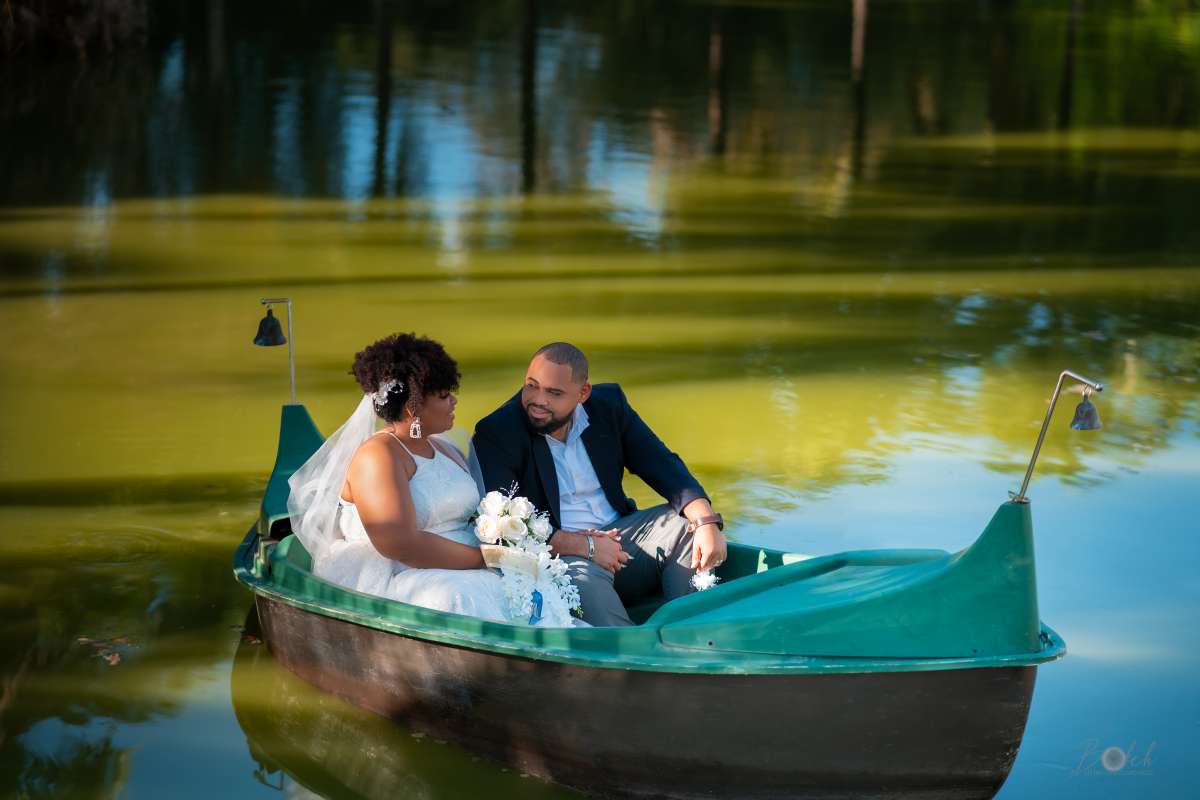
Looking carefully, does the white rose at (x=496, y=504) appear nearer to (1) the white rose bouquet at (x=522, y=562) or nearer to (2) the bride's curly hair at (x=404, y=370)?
(1) the white rose bouquet at (x=522, y=562)

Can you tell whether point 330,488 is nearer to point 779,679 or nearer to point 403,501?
point 403,501

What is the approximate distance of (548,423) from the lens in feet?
19.7

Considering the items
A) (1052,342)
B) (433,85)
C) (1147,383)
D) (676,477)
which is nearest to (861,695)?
(676,477)

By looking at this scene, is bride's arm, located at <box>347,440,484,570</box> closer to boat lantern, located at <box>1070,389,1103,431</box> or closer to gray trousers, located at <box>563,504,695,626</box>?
gray trousers, located at <box>563,504,695,626</box>

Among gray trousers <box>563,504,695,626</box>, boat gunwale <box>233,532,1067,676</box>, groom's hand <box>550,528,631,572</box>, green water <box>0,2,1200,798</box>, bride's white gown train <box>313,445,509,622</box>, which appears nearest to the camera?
boat gunwale <box>233,532,1067,676</box>

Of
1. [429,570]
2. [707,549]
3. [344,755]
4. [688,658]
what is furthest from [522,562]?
[344,755]

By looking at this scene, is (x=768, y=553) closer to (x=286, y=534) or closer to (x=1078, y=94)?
(x=286, y=534)

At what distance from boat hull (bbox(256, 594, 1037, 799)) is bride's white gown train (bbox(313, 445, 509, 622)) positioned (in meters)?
0.19

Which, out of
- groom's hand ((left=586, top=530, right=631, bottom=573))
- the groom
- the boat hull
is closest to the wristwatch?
the groom

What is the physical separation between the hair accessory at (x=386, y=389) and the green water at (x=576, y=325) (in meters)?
1.23

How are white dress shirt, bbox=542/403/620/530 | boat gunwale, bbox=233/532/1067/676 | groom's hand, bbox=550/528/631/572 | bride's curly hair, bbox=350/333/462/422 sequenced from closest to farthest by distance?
1. boat gunwale, bbox=233/532/1067/676
2. bride's curly hair, bbox=350/333/462/422
3. groom's hand, bbox=550/528/631/572
4. white dress shirt, bbox=542/403/620/530

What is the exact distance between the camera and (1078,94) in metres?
26.4

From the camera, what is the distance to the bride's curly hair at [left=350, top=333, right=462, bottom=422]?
5.63m

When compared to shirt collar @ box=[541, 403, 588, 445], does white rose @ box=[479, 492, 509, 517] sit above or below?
below
